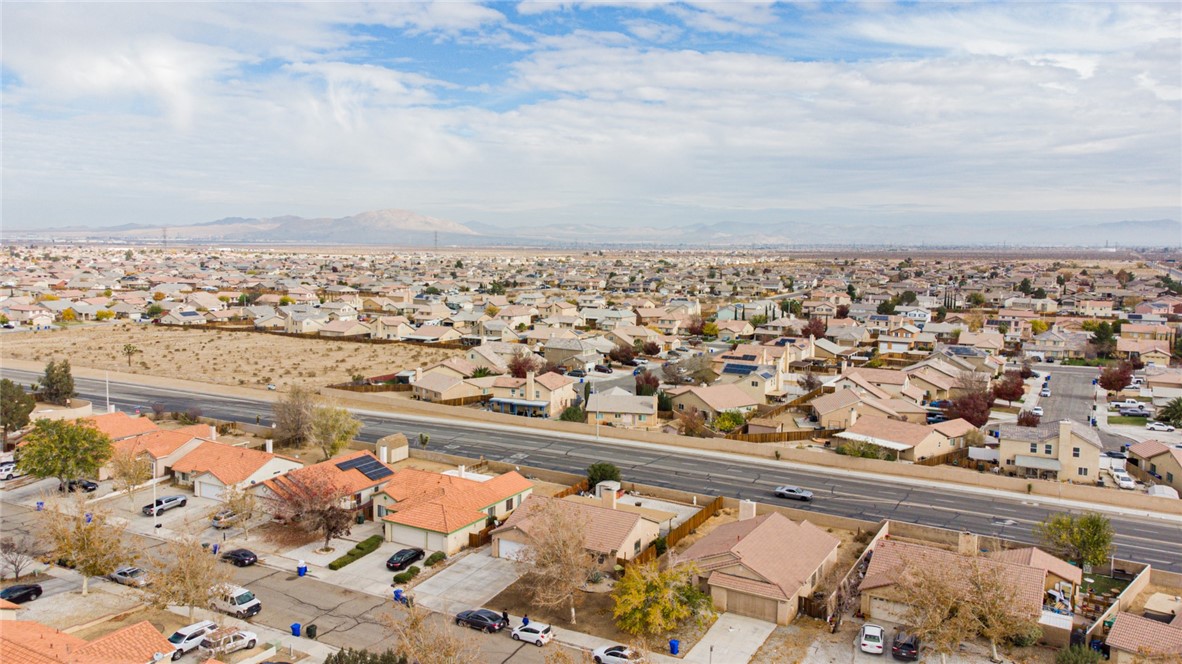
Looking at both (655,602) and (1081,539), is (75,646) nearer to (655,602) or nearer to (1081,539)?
(655,602)

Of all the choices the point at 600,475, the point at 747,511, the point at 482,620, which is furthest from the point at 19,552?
the point at 747,511

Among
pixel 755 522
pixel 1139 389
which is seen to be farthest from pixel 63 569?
pixel 1139 389

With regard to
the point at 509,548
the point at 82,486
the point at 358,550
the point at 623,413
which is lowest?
the point at 82,486

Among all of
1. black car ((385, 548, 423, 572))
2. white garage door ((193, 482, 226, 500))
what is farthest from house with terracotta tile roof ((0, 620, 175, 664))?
white garage door ((193, 482, 226, 500))

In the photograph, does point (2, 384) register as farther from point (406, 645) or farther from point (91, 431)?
point (406, 645)

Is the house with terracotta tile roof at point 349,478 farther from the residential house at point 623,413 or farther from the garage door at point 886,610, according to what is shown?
the garage door at point 886,610

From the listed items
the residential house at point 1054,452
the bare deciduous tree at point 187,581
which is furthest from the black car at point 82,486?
the residential house at point 1054,452
